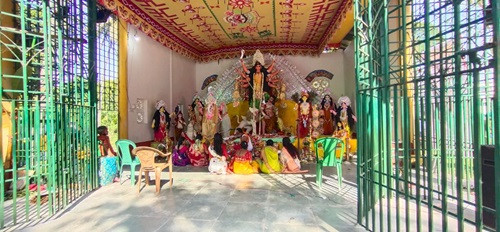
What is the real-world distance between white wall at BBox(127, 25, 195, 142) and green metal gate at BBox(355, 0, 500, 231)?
671 centimetres

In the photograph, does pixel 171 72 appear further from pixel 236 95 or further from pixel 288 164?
pixel 288 164

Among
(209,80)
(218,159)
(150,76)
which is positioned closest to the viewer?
(218,159)

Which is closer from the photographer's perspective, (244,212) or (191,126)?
(244,212)

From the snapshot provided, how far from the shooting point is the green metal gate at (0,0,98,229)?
352cm

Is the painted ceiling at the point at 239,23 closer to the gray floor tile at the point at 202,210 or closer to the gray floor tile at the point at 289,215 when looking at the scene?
the gray floor tile at the point at 202,210

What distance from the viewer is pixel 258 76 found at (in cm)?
1092

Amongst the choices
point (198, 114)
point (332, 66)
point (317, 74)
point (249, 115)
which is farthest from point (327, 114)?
point (198, 114)

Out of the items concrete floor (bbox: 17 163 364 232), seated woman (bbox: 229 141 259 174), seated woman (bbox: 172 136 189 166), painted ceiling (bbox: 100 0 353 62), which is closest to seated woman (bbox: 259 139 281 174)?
seated woman (bbox: 229 141 259 174)

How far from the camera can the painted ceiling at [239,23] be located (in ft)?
25.5

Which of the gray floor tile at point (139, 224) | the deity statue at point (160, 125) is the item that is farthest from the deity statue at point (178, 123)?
the gray floor tile at point (139, 224)

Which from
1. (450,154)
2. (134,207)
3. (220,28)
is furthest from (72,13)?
(450,154)

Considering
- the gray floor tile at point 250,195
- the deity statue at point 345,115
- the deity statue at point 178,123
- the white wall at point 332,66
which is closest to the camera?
the gray floor tile at point 250,195

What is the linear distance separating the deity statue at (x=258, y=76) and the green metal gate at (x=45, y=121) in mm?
6379

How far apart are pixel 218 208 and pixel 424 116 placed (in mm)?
3109
